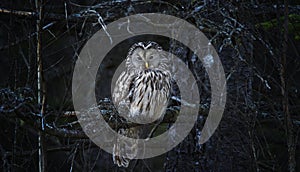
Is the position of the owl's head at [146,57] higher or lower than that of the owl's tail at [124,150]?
higher

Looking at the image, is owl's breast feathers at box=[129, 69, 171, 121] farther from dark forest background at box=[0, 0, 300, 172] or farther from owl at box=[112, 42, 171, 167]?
dark forest background at box=[0, 0, 300, 172]

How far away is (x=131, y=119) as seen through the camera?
5.47m

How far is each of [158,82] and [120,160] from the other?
93 cm

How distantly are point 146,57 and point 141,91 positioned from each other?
1.43 feet

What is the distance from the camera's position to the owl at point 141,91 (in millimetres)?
5539

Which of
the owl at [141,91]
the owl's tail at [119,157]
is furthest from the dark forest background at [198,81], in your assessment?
the owl at [141,91]

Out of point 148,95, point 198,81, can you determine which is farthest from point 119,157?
point 198,81

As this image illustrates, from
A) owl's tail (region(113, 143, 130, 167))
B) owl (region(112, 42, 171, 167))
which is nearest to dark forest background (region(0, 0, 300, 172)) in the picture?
owl's tail (region(113, 143, 130, 167))

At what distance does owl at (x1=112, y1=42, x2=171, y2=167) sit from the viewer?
554 centimetres

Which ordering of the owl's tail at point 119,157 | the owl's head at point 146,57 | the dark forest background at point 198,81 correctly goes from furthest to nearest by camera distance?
the owl's head at point 146,57
the owl's tail at point 119,157
the dark forest background at point 198,81

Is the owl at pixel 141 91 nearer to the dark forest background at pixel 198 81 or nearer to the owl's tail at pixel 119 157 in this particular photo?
the owl's tail at pixel 119 157

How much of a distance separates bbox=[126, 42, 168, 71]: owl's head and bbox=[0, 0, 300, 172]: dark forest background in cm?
39

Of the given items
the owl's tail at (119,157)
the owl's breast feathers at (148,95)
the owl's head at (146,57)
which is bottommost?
the owl's tail at (119,157)

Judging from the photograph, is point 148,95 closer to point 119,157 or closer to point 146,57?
point 146,57
